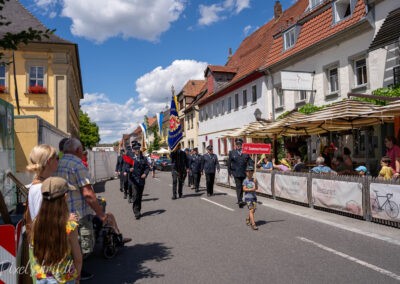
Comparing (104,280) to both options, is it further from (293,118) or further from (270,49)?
(270,49)

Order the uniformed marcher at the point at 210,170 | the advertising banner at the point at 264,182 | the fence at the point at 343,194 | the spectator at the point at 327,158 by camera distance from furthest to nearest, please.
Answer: the spectator at the point at 327,158, the uniformed marcher at the point at 210,170, the advertising banner at the point at 264,182, the fence at the point at 343,194

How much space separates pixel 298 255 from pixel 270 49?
2190 centimetres

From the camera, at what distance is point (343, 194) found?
9.16 metres

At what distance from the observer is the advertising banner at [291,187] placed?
11.0 meters

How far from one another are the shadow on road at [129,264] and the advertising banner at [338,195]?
484 centimetres

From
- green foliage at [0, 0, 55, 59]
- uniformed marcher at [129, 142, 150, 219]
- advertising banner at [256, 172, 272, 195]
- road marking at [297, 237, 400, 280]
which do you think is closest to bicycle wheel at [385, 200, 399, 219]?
road marking at [297, 237, 400, 280]

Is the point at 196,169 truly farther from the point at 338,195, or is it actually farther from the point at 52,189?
the point at 52,189

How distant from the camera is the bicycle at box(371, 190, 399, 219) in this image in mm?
7594

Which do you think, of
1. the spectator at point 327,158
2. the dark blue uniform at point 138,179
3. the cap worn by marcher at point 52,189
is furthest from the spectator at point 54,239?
the spectator at point 327,158

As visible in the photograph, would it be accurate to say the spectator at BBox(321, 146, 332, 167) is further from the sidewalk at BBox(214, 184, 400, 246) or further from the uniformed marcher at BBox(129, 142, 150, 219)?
the uniformed marcher at BBox(129, 142, 150, 219)

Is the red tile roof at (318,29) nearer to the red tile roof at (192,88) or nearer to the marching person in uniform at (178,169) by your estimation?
the marching person in uniform at (178,169)

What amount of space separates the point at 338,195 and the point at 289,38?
1620 centimetres

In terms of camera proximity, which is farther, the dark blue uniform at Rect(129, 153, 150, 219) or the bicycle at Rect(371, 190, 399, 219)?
the dark blue uniform at Rect(129, 153, 150, 219)

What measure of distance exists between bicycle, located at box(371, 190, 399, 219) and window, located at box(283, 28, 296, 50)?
1631 centimetres
